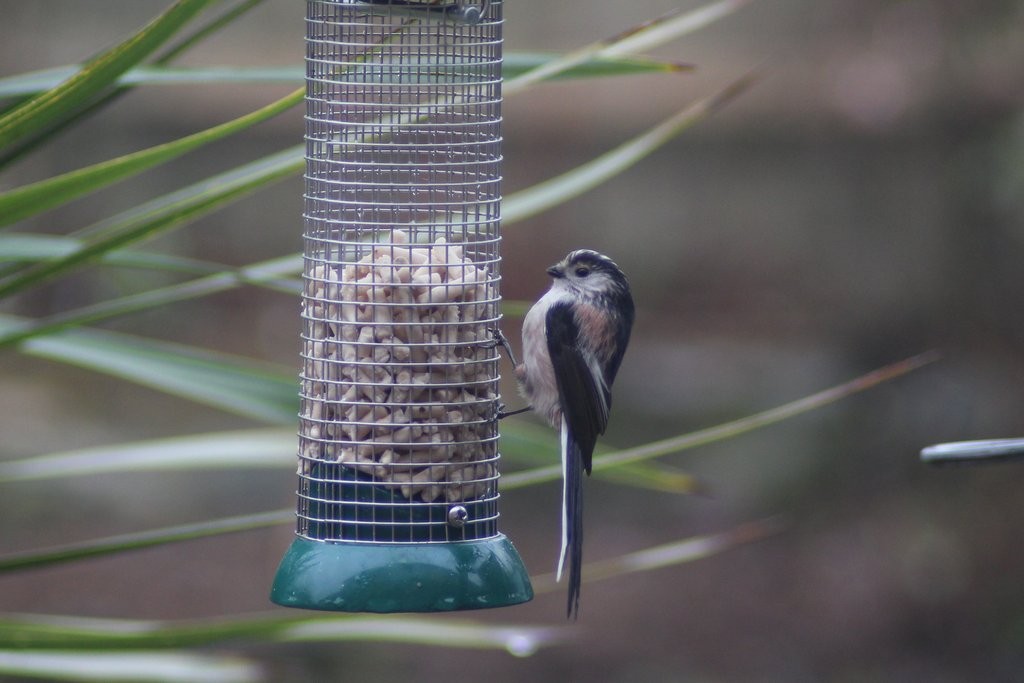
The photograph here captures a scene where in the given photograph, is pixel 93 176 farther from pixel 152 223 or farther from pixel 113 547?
pixel 113 547

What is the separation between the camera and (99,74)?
2416 millimetres

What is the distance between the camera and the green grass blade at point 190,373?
3.34m

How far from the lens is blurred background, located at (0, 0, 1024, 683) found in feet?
27.6

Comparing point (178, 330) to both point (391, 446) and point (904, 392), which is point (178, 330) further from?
point (391, 446)

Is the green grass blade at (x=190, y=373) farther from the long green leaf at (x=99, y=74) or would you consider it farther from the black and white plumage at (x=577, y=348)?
the long green leaf at (x=99, y=74)

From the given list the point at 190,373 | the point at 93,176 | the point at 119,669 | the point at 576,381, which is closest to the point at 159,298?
the point at 190,373

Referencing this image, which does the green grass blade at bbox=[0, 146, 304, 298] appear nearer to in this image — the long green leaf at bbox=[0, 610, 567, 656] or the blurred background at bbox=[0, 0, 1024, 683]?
the long green leaf at bbox=[0, 610, 567, 656]

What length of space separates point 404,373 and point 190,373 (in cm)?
52

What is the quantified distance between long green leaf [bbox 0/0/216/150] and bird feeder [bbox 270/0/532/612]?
0.89m

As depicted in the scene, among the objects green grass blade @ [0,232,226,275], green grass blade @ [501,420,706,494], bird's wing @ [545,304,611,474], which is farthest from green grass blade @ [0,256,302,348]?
bird's wing @ [545,304,611,474]

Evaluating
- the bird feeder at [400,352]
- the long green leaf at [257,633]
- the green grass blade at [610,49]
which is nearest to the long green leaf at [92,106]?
the bird feeder at [400,352]

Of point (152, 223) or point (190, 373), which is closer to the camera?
point (152, 223)

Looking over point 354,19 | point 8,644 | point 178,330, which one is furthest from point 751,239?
point 8,644

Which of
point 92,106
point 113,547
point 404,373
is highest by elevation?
point 92,106
